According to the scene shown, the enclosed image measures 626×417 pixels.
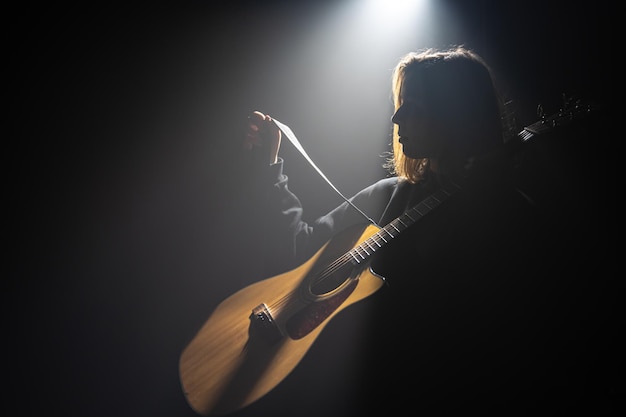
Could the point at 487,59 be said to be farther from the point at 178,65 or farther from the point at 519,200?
the point at 178,65

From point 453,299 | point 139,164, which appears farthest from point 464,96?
point 139,164

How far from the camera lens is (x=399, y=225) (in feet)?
2.82

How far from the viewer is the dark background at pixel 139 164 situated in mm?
842

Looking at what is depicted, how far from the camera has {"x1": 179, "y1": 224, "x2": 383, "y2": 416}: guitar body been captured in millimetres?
776

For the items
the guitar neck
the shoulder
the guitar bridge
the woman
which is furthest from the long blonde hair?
the guitar bridge

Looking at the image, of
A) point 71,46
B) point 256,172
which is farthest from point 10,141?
point 256,172

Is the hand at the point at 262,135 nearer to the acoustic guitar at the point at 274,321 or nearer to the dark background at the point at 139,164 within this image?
the dark background at the point at 139,164

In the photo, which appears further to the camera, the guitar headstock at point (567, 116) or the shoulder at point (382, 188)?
the shoulder at point (382, 188)

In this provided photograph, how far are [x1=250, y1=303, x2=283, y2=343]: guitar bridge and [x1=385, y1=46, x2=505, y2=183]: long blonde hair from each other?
0.64 meters

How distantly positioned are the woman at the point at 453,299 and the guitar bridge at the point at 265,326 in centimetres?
10

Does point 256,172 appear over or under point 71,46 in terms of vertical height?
under

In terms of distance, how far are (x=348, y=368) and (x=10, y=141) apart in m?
1.01

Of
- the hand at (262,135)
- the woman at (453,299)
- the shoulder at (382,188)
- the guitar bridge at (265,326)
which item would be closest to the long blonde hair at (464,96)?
the woman at (453,299)

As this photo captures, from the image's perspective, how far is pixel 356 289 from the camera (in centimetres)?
86
